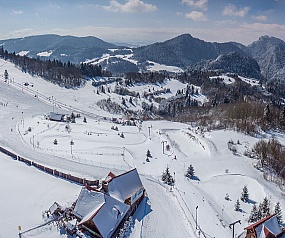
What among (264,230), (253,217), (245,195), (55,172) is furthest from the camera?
(55,172)

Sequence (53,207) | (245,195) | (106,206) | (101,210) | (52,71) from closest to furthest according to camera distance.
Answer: (101,210)
(106,206)
(53,207)
(245,195)
(52,71)

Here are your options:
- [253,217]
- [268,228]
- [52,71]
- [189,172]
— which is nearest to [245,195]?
[253,217]

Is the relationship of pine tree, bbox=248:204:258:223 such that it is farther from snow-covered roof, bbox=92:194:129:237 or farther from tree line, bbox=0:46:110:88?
tree line, bbox=0:46:110:88

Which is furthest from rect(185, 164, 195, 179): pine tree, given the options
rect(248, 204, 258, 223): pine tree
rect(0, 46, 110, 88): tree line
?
rect(0, 46, 110, 88): tree line

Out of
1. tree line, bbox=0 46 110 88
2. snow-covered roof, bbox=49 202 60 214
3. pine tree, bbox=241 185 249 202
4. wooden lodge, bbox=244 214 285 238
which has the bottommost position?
pine tree, bbox=241 185 249 202

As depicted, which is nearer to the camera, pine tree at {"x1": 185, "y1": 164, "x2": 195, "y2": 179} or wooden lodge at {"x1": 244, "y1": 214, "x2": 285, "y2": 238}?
wooden lodge at {"x1": 244, "y1": 214, "x2": 285, "y2": 238}

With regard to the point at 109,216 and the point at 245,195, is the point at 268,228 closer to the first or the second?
the point at 245,195

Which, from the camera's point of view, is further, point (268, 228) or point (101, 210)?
point (101, 210)
